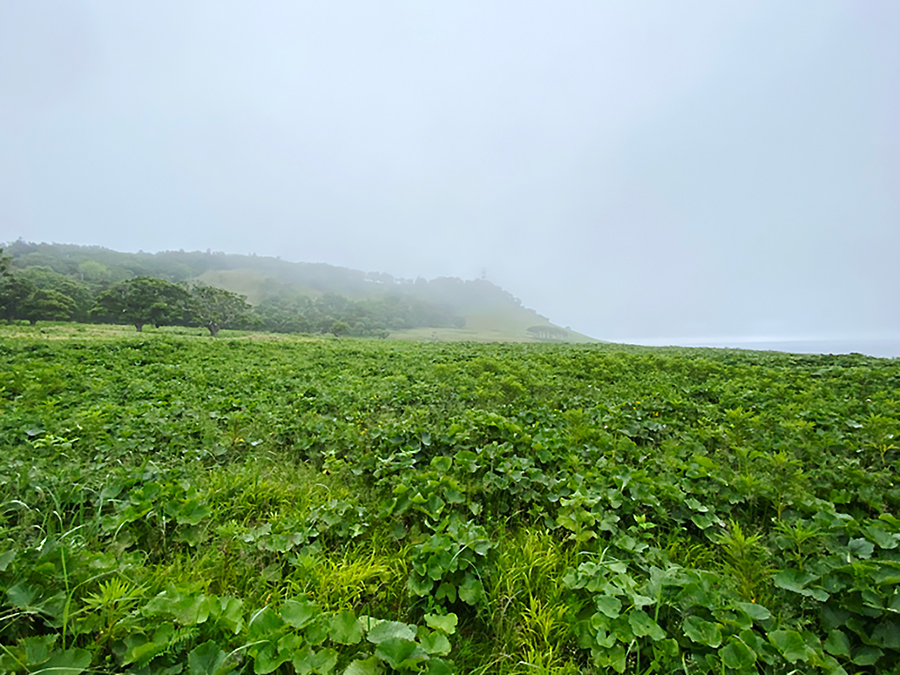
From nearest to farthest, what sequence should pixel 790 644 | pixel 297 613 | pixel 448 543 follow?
pixel 790 644
pixel 297 613
pixel 448 543

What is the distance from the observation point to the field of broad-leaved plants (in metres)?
1.70

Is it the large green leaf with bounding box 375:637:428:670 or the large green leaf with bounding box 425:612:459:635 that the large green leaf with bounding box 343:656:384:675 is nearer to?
the large green leaf with bounding box 375:637:428:670

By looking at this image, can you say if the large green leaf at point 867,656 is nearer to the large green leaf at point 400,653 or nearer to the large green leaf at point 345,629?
the large green leaf at point 400,653

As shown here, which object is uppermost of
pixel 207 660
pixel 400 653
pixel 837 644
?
pixel 837 644

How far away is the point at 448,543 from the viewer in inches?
92.6

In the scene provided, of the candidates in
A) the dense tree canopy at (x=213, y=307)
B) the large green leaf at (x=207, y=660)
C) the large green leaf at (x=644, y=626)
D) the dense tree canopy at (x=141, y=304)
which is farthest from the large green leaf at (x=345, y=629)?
the dense tree canopy at (x=213, y=307)

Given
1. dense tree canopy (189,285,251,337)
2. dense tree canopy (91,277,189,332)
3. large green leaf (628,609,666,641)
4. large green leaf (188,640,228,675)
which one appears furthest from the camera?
dense tree canopy (189,285,251,337)

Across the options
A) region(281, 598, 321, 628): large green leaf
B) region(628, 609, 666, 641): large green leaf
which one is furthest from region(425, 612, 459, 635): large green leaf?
region(628, 609, 666, 641): large green leaf

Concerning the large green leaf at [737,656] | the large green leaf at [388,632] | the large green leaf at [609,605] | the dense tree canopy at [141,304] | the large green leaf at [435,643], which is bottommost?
the dense tree canopy at [141,304]

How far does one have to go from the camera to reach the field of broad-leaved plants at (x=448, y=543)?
1703mm

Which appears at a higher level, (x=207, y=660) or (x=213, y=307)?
(x=207, y=660)

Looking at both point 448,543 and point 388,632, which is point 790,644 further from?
point 388,632

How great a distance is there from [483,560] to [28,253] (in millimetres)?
263782

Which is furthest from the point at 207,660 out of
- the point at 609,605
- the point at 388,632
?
the point at 609,605
